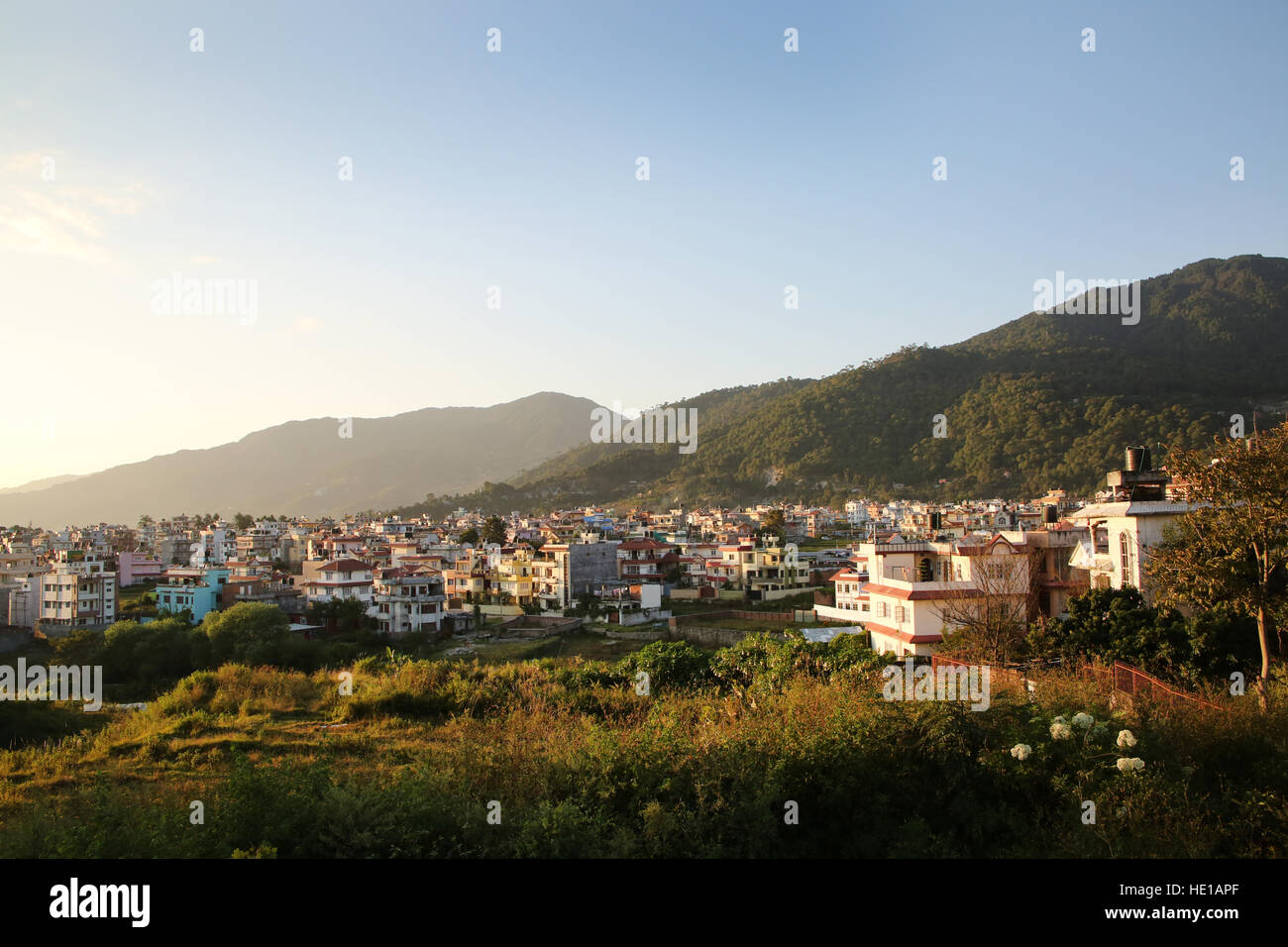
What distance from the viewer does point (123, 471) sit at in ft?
639

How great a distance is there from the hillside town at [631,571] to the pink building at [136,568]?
94mm

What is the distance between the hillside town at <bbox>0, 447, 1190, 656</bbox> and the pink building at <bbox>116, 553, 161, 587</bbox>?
3.7 inches

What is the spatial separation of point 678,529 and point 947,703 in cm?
4958

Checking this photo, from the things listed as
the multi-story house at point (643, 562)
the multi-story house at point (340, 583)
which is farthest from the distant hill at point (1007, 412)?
the multi-story house at point (340, 583)

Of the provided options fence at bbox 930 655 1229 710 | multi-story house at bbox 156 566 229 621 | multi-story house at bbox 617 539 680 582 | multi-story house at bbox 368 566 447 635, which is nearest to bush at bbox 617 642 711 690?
fence at bbox 930 655 1229 710

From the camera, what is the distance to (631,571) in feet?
129

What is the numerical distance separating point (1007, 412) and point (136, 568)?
2854 inches

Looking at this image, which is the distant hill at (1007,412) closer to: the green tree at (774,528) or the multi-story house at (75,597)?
the green tree at (774,528)

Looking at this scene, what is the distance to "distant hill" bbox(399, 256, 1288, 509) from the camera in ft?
227

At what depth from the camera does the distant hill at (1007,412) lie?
6919 cm

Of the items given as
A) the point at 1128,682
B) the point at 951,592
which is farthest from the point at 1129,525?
the point at 1128,682
